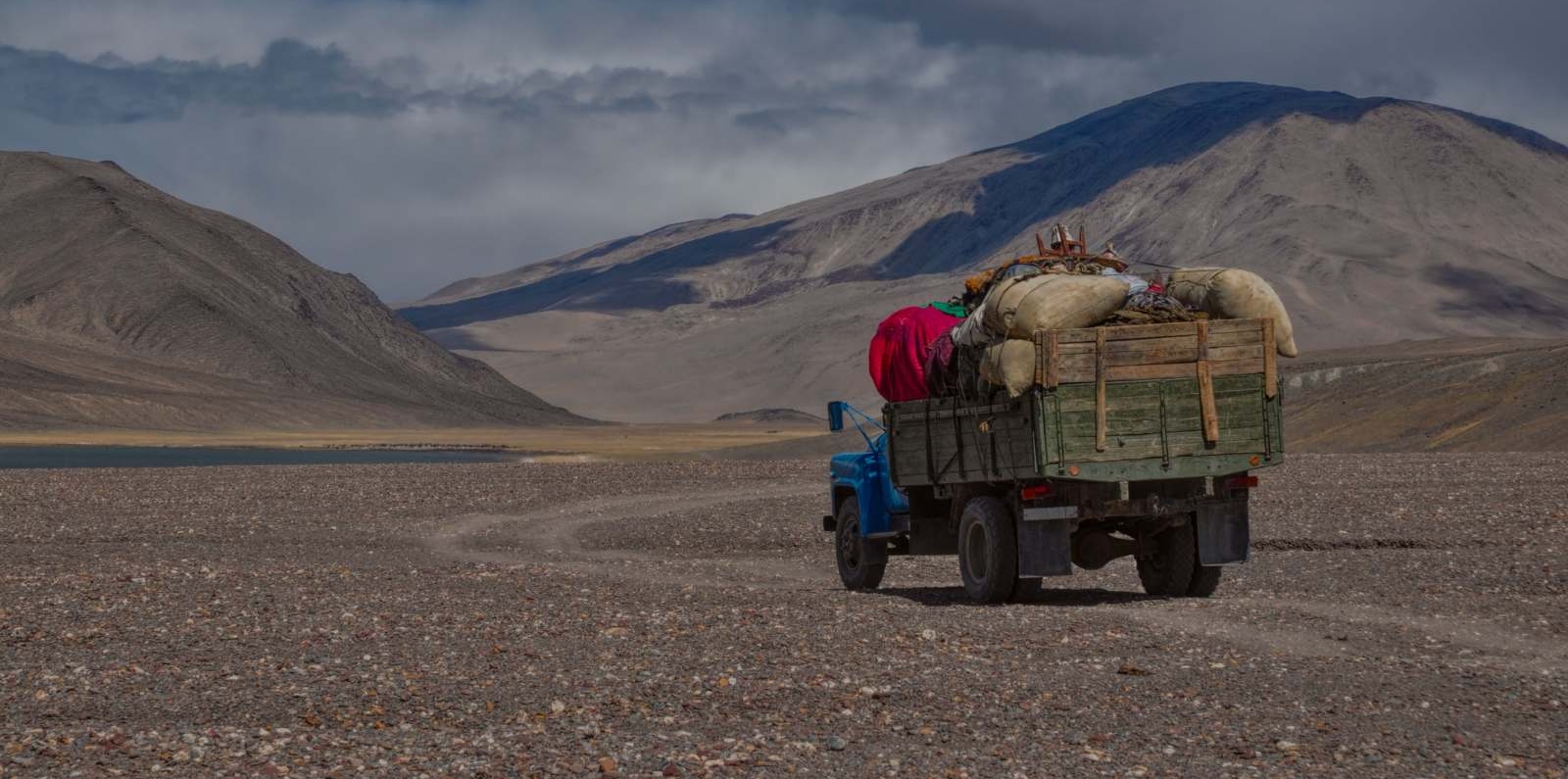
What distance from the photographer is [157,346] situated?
17812 centimetres

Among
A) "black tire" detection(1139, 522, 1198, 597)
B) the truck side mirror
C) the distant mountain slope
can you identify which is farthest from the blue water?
"black tire" detection(1139, 522, 1198, 597)

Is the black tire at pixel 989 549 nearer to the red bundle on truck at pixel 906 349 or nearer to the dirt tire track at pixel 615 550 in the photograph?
the red bundle on truck at pixel 906 349

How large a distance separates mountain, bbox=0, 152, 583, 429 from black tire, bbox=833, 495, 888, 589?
137 metres

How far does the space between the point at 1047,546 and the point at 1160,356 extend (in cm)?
211

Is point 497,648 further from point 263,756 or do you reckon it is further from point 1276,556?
point 1276,556

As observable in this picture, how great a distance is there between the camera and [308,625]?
16.3 m

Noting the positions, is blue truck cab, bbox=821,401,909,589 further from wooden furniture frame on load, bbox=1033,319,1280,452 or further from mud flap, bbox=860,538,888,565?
wooden furniture frame on load, bbox=1033,319,1280,452

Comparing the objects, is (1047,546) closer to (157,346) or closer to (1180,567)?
(1180,567)

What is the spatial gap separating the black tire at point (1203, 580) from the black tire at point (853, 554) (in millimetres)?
3601

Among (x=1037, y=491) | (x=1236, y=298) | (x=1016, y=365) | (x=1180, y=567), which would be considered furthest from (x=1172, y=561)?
(x=1016, y=365)

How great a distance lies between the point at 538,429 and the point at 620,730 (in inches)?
6875

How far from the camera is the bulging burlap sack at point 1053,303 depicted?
15.5m

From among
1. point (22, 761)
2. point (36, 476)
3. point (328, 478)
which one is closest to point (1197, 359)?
point (22, 761)

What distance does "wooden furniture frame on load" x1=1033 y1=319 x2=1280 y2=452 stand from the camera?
15.5 m
